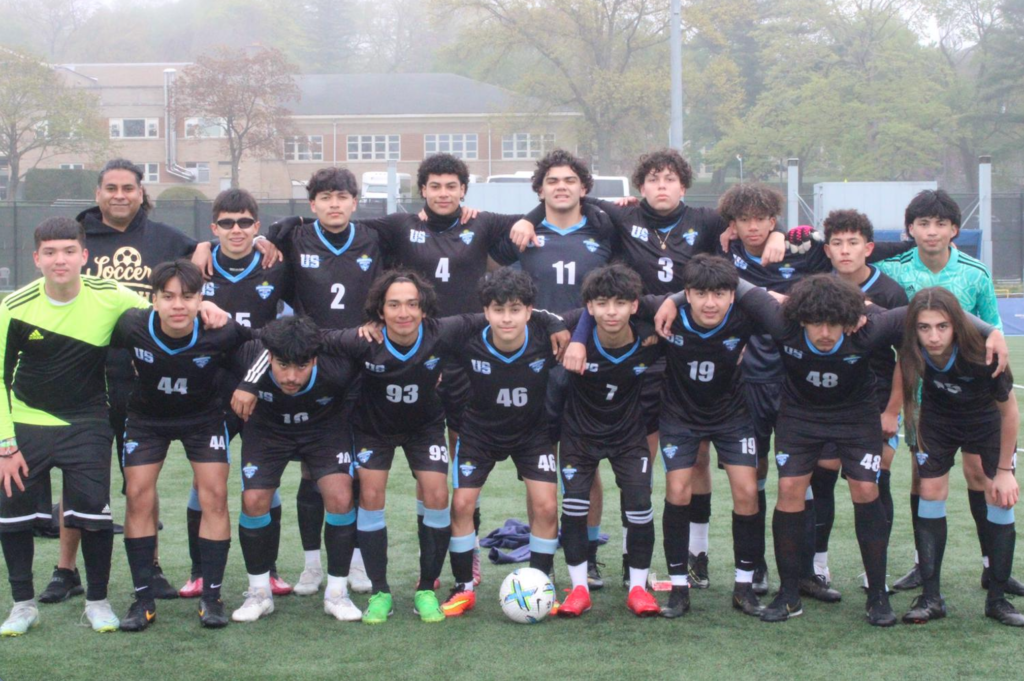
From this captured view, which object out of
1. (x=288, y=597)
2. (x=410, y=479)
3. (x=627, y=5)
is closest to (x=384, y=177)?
(x=627, y=5)

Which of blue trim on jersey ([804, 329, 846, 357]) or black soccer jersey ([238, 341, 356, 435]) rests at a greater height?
blue trim on jersey ([804, 329, 846, 357])

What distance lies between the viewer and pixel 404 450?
17.1ft

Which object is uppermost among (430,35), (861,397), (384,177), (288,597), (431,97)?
(430,35)

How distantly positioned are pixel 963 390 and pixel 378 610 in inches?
112

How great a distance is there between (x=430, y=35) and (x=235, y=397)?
73403 millimetres

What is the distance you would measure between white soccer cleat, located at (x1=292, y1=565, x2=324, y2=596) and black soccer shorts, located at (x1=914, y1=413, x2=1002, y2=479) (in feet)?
9.75

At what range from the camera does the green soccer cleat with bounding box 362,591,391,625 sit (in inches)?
197

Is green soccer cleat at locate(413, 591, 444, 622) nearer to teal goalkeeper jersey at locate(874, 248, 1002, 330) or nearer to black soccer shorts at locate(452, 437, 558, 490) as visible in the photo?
black soccer shorts at locate(452, 437, 558, 490)

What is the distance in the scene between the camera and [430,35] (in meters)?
75.0

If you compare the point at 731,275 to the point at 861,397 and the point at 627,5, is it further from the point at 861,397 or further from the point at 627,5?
the point at 627,5

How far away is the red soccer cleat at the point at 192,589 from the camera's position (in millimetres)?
5398

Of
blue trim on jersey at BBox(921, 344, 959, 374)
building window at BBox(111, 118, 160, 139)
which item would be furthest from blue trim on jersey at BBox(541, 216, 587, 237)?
building window at BBox(111, 118, 160, 139)

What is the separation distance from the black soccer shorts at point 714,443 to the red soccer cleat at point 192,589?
2393mm

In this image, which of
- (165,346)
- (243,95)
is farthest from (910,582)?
(243,95)
